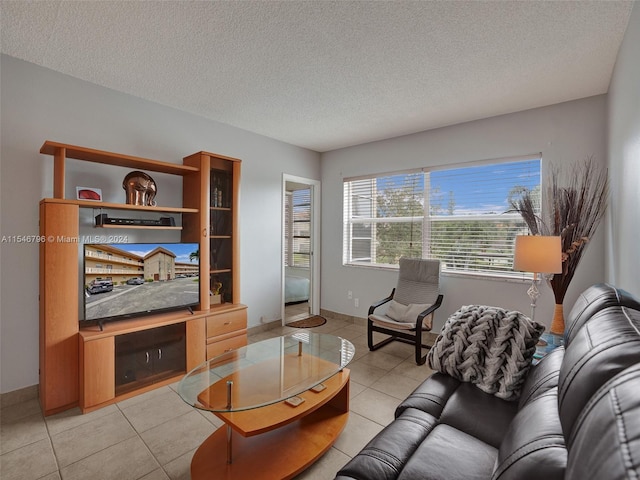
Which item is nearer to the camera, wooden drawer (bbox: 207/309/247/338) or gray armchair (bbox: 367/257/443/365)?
wooden drawer (bbox: 207/309/247/338)

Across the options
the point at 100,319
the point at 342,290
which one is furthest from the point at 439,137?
the point at 100,319

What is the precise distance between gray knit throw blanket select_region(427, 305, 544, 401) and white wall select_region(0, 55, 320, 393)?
2.91 m

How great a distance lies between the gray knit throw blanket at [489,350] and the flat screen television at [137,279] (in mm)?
2302

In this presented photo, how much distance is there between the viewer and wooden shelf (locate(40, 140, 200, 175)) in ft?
7.69

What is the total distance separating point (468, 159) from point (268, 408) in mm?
3277

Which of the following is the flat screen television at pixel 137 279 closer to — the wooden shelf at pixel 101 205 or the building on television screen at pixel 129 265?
the building on television screen at pixel 129 265

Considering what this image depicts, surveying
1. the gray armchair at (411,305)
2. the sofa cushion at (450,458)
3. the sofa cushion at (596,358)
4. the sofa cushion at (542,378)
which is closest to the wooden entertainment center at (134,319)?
the gray armchair at (411,305)

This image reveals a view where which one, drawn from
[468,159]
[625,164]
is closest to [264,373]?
[625,164]

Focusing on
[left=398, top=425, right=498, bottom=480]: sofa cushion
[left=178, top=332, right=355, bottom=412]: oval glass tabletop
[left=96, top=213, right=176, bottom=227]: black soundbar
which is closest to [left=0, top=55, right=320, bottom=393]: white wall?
[left=96, top=213, right=176, bottom=227]: black soundbar

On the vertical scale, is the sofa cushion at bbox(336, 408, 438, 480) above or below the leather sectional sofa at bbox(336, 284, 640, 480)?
below

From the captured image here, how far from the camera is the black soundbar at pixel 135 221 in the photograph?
8.50 ft

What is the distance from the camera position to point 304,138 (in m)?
4.23

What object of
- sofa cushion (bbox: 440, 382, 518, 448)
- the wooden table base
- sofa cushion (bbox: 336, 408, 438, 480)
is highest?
sofa cushion (bbox: 440, 382, 518, 448)

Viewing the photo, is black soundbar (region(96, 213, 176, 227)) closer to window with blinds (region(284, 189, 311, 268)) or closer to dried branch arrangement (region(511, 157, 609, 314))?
window with blinds (region(284, 189, 311, 268))
